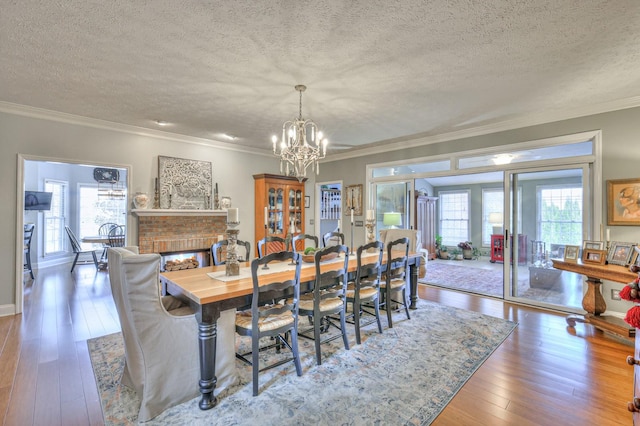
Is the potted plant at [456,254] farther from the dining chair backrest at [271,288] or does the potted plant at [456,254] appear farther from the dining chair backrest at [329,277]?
the dining chair backrest at [271,288]

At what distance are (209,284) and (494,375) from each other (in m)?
2.39

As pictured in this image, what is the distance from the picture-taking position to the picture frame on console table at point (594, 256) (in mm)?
3240

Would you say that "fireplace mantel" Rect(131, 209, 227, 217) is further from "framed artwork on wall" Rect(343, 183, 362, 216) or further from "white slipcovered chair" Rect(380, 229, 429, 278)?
"white slipcovered chair" Rect(380, 229, 429, 278)

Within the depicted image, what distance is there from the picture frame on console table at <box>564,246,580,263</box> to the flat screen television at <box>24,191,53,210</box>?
9.16 meters

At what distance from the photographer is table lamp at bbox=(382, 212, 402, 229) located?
5.95 m

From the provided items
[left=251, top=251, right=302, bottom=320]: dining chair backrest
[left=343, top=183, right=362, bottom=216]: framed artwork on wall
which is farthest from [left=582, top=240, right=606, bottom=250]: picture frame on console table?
[left=343, top=183, right=362, bottom=216]: framed artwork on wall

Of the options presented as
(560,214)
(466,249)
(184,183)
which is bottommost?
(466,249)

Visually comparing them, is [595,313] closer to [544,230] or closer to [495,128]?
[544,230]

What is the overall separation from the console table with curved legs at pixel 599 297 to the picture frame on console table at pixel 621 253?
90 millimetres

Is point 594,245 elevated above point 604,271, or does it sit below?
above

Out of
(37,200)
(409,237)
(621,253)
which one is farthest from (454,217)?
(37,200)

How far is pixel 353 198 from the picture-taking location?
6441 mm

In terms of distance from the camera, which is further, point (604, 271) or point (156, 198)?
point (156, 198)

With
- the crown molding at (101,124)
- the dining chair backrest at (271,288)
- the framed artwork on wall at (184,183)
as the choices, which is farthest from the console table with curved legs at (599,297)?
the crown molding at (101,124)
